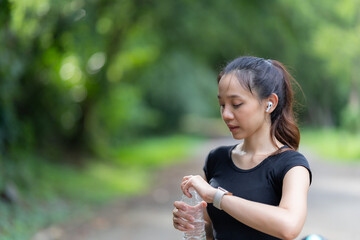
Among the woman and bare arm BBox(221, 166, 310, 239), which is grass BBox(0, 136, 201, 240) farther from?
bare arm BBox(221, 166, 310, 239)

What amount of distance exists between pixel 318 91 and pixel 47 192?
13880mm

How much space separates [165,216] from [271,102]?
695 cm

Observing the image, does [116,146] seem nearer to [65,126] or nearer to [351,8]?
[65,126]

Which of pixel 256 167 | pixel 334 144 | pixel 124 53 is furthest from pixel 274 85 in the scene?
pixel 334 144

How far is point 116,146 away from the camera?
65.5ft

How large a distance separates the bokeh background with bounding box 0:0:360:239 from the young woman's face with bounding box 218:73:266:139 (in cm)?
180

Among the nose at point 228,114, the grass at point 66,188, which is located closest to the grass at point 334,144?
the grass at point 66,188

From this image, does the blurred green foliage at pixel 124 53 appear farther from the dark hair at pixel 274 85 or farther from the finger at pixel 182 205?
the finger at pixel 182 205

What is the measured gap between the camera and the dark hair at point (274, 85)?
2176mm

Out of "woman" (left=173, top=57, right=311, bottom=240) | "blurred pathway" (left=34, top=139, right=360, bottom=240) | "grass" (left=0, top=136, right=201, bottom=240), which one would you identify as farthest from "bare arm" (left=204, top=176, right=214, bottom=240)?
"blurred pathway" (left=34, top=139, right=360, bottom=240)

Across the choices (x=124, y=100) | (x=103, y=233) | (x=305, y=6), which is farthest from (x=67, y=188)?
(x=124, y=100)

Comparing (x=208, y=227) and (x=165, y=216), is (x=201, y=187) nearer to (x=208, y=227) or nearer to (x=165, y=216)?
(x=208, y=227)

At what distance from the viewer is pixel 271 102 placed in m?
2.21

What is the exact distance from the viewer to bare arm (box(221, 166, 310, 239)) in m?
1.92
